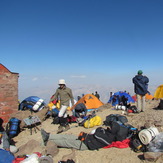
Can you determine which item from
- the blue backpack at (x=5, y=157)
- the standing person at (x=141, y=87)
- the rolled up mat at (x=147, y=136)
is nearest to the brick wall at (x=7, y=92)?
the blue backpack at (x=5, y=157)

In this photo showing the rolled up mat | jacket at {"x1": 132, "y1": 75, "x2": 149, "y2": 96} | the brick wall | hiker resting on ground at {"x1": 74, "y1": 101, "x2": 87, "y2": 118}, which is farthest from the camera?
hiker resting on ground at {"x1": 74, "y1": 101, "x2": 87, "y2": 118}

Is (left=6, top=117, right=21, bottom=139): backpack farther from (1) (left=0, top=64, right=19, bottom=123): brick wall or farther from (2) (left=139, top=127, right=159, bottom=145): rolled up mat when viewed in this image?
(2) (left=139, top=127, right=159, bottom=145): rolled up mat

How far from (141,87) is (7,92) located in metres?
7.75

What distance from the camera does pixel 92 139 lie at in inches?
193

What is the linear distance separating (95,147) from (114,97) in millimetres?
9665

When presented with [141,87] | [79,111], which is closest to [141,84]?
[141,87]

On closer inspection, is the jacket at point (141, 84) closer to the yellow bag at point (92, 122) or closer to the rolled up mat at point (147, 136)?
the yellow bag at point (92, 122)

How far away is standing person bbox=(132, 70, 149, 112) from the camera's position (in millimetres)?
8727

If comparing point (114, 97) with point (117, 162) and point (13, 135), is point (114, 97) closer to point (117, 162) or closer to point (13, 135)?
point (13, 135)

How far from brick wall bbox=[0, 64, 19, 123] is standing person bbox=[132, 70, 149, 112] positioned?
726 centimetres

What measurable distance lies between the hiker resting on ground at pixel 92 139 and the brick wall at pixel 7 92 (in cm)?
412

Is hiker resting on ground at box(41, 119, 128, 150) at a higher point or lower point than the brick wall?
lower

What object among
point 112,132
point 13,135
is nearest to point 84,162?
point 112,132

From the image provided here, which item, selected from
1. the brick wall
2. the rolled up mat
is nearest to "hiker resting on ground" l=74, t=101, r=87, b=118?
the brick wall
